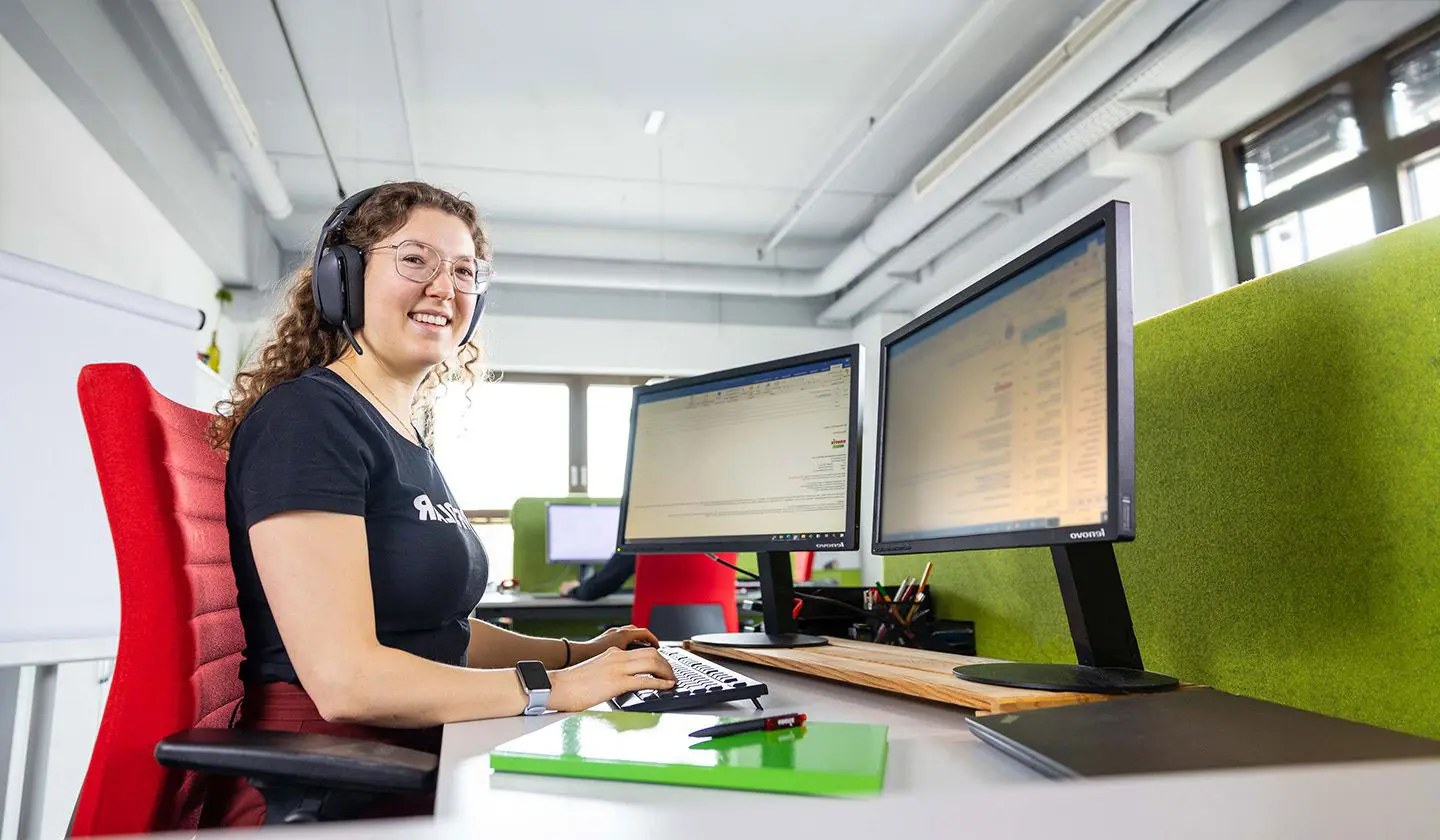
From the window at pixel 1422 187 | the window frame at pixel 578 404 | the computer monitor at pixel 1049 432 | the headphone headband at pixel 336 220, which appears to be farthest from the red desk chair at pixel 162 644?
the window frame at pixel 578 404

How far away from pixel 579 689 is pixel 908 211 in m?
4.82

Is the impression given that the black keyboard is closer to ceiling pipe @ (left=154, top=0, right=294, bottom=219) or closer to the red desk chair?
the red desk chair

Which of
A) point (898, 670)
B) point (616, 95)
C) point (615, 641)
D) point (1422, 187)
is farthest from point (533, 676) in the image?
point (616, 95)

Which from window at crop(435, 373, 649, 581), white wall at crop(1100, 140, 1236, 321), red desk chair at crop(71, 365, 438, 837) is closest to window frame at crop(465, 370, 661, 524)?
Result: window at crop(435, 373, 649, 581)

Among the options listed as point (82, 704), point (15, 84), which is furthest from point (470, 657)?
point (15, 84)

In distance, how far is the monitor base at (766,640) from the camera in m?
1.42

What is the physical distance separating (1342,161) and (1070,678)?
4055 mm

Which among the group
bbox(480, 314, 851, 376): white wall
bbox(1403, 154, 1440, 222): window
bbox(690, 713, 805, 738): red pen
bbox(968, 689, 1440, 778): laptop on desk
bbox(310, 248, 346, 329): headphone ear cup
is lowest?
bbox(690, 713, 805, 738): red pen

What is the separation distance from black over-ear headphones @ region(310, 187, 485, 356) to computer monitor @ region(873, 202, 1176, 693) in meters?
0.81

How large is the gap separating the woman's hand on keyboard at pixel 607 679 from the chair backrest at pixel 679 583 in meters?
1.81

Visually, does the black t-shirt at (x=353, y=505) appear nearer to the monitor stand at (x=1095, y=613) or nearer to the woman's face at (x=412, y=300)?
the woman's face at (x=412, y=300)

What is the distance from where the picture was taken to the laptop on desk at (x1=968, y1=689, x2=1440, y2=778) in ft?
1.84

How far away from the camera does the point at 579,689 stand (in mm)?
1004

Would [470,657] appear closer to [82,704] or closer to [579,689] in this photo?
[579,689]
